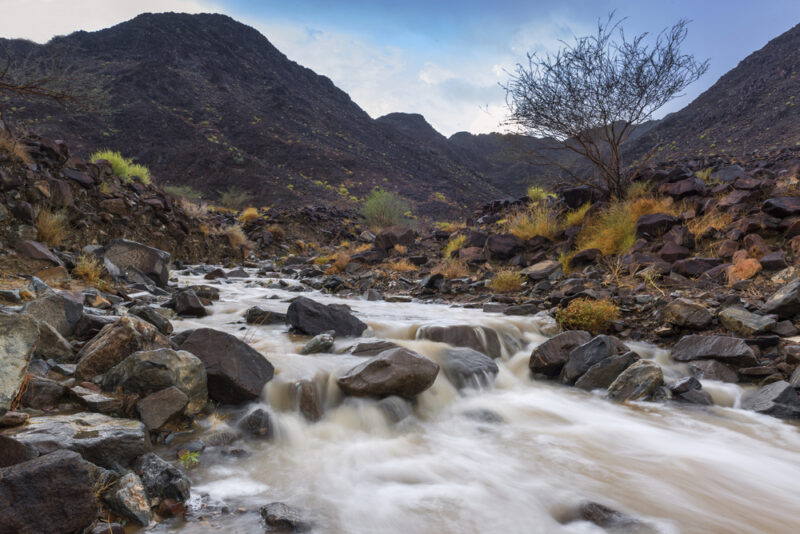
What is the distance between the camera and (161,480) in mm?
1978

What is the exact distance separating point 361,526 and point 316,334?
2754 millimetres

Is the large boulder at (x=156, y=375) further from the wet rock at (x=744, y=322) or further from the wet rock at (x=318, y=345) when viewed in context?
the wet rock at (x=744, y=322)

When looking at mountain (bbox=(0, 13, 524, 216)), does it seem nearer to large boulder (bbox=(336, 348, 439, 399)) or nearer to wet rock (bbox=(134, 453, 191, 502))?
large boulder (bbox=(336, 348, 439, 399))

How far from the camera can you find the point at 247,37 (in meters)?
63.8

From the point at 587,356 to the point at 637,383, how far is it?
537 millimetres

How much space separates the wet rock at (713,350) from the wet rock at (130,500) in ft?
15.4

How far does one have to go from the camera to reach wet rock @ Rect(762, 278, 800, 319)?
4137mm

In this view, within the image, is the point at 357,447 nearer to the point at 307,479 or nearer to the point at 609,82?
the point at 307,479

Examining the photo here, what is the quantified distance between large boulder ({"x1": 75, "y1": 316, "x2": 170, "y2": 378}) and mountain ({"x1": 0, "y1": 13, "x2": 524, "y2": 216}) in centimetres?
2350

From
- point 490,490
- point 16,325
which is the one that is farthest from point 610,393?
A: point 16,325

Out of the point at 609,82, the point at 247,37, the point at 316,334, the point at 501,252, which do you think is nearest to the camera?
the point at 316,334

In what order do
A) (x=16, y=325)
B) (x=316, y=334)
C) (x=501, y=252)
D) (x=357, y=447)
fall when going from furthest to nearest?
1. (x=501, y=252)
2. (x=316, y=334)
3. (x=357, y=447)
4. (x=16, y=325)

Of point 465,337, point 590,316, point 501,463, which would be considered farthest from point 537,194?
point 501,463

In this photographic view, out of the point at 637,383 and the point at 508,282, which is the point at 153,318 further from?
the point at 508,282
